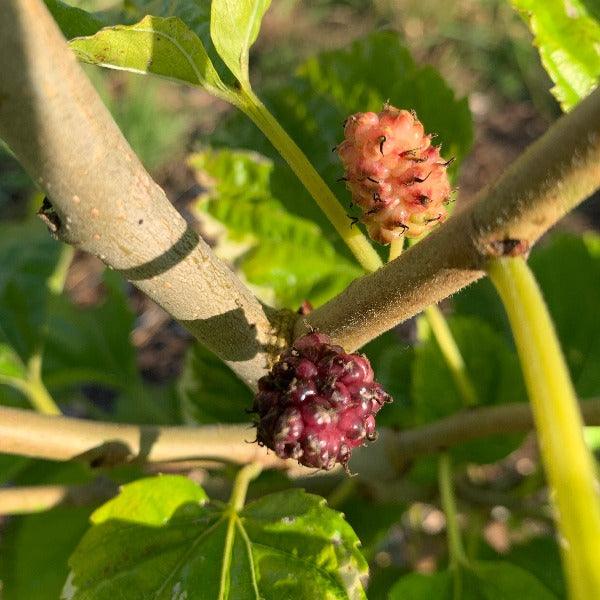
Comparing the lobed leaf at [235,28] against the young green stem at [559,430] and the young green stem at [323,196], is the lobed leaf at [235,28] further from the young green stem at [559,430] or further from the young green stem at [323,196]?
the young green stem at [559,430]

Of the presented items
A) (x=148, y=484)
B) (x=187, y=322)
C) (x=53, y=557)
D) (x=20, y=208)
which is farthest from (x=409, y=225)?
(x=20, y=208)

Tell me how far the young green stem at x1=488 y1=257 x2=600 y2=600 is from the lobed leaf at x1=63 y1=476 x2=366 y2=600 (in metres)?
0.31

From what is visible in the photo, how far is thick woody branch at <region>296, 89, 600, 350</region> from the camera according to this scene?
0.39 meters

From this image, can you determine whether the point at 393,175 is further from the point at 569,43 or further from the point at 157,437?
the point at 157,437

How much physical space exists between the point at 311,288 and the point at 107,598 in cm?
48

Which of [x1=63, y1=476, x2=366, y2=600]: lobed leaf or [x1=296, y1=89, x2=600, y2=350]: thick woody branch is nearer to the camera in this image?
[x1=296, y1=89, x2=600, y2=350]: thick woody branch

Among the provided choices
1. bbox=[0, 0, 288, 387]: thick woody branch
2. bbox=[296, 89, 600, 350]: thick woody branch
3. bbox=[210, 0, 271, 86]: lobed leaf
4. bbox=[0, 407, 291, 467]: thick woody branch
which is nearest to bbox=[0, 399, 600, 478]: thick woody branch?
bbox=[0, 407, 291, 467]: thick woody branch

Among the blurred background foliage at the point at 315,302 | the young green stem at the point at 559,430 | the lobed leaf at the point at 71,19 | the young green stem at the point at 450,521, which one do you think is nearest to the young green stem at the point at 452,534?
the young green stem at the point at 450,521

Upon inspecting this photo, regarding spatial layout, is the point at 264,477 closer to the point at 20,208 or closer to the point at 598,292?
the point at 598,292

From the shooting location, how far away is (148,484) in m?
0.72

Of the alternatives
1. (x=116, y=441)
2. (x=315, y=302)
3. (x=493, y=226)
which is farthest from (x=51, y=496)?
(x=493, y=226)

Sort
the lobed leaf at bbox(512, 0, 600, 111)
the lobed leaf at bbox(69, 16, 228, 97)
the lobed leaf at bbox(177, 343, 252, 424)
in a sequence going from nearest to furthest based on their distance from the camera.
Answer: the lobed leaf at bbox(69, 16, 228, 97) → the lobed leaf at bbox(512, 0, 600, 111) → the lobed leaf at bbox(177, 343, 252, 424)

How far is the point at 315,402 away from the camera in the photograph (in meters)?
0.55

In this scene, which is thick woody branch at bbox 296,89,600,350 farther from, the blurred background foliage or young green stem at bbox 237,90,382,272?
the blurred background foliage
